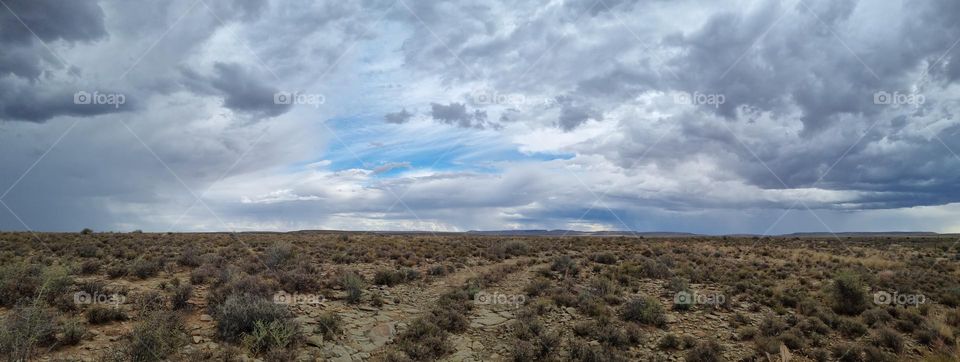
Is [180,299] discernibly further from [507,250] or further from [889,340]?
[507,250]

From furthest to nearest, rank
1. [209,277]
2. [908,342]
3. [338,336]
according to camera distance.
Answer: [209,277] → [908,342] → [338,336]

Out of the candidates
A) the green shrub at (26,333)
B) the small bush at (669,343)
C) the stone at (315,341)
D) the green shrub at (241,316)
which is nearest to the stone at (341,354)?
the stone at (315,341)

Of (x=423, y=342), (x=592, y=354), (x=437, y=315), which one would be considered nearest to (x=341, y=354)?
(x=423, y=342)

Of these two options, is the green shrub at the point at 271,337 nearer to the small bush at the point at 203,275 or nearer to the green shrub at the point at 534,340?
the green shrub at the point at 534,340

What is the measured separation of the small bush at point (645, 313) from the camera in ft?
42.9

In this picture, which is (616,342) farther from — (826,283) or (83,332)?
(826,283)

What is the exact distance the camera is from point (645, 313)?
13.1m

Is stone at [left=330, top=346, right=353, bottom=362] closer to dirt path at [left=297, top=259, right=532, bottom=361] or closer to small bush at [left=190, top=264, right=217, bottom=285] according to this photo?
dirt path at [left=297, top=259, right=532, bottom=361]

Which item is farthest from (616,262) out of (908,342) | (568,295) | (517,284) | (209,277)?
(209,277)

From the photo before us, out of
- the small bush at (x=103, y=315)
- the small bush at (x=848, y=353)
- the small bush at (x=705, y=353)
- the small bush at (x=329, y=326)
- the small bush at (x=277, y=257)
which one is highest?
the small bush at (x=277, y=257)

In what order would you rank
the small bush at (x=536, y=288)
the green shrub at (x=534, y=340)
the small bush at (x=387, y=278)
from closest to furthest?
the green shrub at (x=534, y=340) → the small bush at (x=536, y=288) → the small bush at (x=387, y=278)

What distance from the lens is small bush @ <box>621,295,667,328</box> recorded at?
13.1 metres

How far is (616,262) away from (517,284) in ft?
30.6

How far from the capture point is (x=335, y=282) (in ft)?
49.4
